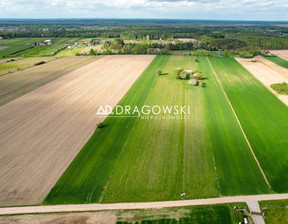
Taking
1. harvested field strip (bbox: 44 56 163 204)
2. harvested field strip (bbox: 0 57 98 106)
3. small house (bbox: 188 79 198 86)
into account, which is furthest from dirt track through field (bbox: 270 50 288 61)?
harvested field strip (bbox: 44 56 163 204)

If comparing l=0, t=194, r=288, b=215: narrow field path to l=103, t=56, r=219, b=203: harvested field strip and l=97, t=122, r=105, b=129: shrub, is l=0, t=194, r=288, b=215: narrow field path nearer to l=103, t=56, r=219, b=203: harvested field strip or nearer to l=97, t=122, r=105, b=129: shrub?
l=103, t=56, r=219, b=203: harvested field strip

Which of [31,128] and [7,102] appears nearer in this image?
[31,128]

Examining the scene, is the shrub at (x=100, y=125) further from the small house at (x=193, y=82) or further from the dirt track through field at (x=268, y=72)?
the dirt track through field at (x=268, y=72)

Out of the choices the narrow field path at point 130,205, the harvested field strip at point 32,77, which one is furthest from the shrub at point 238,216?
the harvested field strip at point 32,77

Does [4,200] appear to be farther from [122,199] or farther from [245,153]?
[245,153]

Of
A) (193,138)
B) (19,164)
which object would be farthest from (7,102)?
(193,138)

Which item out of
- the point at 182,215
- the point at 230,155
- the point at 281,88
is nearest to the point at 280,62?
the point at 281,88
